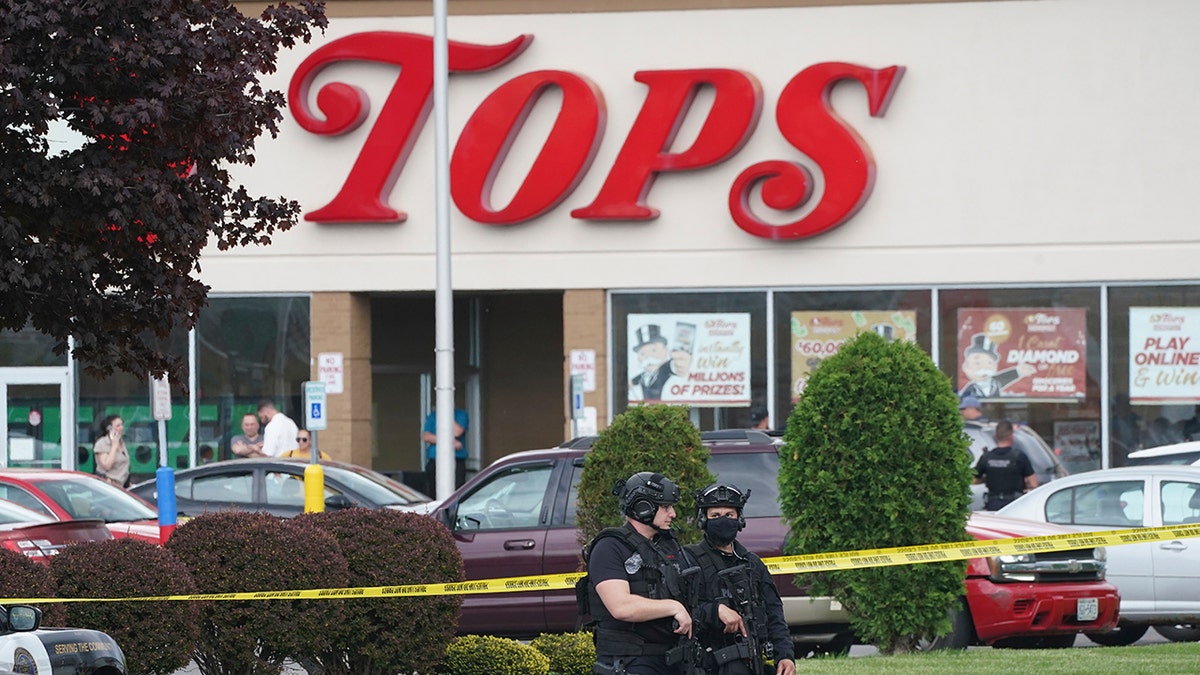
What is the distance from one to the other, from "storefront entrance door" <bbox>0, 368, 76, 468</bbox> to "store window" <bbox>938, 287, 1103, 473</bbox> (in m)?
12.4

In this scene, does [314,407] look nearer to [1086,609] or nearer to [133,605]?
[1086,609]

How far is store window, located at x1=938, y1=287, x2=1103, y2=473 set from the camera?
78.2 feet

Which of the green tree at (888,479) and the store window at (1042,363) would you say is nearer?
the green tree at (888,479)

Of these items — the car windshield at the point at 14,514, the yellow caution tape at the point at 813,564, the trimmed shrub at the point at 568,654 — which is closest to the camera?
the yellow caution tape at the point at 813,564

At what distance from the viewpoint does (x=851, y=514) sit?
12539 millimetres

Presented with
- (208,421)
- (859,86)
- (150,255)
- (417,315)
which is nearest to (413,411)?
(417,315)

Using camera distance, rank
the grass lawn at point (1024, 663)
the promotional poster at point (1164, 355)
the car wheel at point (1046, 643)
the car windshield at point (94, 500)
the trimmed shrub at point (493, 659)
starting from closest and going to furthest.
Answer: the trimmed shrub at point (493, 659) → the grass lawn at point (1024, 663) → the car wheel at point (1046, 643) → the car windshield at point (94, 500) → the promotional poster at point (1164, 355)

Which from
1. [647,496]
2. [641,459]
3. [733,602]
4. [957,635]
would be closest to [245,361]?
[641,459]

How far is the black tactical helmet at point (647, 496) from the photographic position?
24.5ft

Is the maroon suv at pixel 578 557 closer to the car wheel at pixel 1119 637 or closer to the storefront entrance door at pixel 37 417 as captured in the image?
the car wheel at pixel 1119 637

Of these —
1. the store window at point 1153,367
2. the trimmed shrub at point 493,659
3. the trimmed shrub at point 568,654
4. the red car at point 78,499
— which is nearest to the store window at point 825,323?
the store window at point 1153,367

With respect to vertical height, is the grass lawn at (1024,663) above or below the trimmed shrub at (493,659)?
below

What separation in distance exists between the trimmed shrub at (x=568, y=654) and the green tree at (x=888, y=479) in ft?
6.66

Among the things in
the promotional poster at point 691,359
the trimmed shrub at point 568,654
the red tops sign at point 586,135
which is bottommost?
the trimmed shrub at point 568,654
